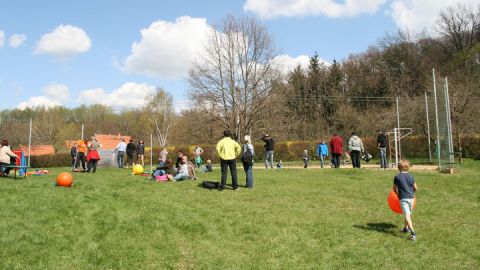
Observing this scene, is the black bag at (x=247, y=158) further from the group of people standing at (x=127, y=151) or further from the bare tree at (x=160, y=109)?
the bare tree at (x=160, y=109)

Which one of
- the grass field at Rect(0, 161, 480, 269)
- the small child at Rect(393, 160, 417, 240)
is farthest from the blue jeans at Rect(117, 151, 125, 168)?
the small child at Rect(393, 160, 417, 240)

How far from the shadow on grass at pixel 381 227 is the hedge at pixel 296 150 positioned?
25204mm

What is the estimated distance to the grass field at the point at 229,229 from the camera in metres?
7.95

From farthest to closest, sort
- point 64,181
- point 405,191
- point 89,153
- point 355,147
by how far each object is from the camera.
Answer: point 355,147 < point 89,153 < point 64,181 < point 405,191

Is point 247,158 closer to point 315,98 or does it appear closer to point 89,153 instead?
point 89,153

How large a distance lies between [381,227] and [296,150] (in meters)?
31.4

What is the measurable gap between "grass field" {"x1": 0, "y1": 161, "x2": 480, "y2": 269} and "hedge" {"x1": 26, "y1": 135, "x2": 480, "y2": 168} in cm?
2083

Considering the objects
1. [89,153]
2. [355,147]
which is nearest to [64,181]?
[89,153]

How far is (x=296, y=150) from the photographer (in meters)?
41.5

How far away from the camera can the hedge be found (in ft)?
109

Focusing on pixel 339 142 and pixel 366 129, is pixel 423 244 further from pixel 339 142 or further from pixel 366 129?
pixel 366 129

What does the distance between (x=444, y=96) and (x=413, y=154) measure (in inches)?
672

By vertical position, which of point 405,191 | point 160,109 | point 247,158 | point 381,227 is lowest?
point 381,227

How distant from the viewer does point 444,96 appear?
21266 mm
